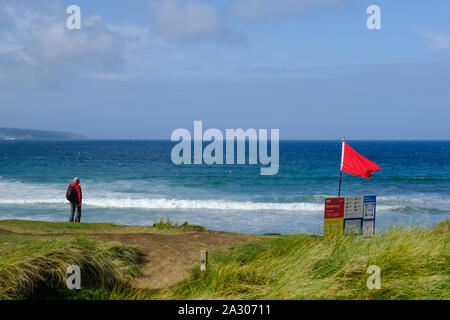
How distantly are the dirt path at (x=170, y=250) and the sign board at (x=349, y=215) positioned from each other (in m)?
2.20

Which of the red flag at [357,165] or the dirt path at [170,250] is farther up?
the red flag at [357,165]

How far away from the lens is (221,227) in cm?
1909

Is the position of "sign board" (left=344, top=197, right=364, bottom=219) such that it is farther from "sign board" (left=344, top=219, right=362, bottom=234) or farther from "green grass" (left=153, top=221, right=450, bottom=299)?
"green grass" (left=153, top=221, right=450, bottom=299)

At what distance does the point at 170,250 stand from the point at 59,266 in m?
2.85

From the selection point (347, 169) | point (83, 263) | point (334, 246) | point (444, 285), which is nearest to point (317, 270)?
point (334, 246)

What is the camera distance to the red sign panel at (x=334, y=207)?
29.5 ft

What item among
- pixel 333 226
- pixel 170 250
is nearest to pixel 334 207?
pixel 333 226

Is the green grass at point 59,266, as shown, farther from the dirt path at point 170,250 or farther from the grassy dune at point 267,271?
the dirt path at point 170,250

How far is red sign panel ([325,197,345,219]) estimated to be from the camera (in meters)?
9.00

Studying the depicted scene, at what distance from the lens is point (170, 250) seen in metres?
9.22

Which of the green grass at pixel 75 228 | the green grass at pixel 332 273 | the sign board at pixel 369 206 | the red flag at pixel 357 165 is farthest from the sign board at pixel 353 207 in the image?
the green grass at pixel 75 228

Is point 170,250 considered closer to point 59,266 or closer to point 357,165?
point 59,266
